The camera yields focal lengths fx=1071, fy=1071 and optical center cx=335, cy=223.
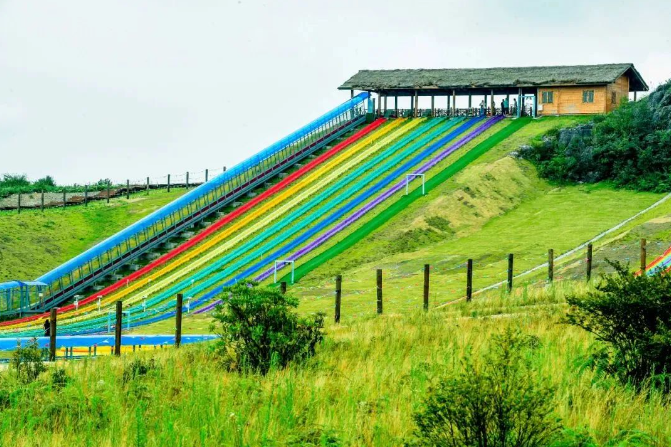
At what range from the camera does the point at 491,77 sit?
70.4m

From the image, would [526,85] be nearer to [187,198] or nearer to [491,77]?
[491,77]

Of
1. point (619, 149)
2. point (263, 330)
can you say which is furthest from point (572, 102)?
point (263, 330)

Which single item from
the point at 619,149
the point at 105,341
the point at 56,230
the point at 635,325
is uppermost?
the point at 619,149

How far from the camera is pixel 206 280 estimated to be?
4472cm

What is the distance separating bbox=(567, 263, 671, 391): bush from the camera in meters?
14.3

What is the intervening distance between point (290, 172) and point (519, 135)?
13.7 m

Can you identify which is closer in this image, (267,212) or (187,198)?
(267,212)

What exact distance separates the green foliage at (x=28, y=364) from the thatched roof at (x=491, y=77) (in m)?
52.5

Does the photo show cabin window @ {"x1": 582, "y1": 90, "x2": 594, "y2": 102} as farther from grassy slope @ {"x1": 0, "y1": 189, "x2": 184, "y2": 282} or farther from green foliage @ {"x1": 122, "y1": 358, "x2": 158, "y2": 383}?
green foliage @ {"x1": 122, "y1": 358, "x2": 158, "y2": 383}

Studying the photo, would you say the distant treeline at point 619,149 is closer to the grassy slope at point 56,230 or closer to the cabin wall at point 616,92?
the cabin wall at point 616,92

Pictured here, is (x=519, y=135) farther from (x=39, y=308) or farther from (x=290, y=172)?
(x=39, y=308)

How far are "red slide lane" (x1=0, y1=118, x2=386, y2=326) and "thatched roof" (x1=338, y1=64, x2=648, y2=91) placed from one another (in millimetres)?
4005

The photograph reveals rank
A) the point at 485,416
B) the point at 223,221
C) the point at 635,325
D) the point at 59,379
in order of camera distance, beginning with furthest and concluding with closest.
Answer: the point at 223,221
the point at 59,379
the point at 635,325
the point at 485,416

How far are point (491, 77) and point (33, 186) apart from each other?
3371 cm
